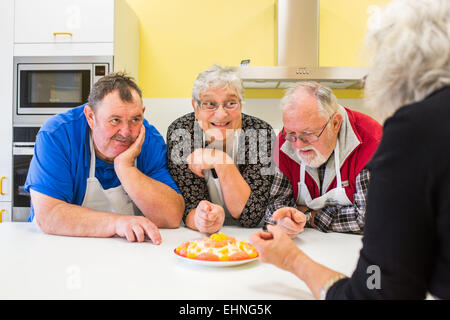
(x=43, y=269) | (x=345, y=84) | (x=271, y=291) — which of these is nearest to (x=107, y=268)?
(x=43, y=269)

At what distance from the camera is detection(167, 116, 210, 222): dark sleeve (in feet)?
4.82

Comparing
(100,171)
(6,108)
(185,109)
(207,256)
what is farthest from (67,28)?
(207,256)

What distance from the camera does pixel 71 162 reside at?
4.50 feet

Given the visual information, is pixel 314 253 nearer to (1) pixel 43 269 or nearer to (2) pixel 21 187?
(1) pixel 43 269

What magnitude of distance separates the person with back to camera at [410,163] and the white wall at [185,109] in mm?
2253

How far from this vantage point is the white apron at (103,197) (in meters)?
1.42

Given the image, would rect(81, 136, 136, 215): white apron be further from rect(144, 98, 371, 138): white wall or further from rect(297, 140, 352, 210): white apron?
rect(144, 98, 371, 138): white wall

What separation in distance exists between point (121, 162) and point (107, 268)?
22.2 inches

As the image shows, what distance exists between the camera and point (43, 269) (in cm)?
88

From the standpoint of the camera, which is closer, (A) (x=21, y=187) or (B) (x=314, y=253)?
(B) (x=314, y=253)

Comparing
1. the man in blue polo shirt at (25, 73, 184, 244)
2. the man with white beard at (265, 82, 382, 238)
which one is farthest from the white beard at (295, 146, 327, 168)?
the man in blue polo shirt at (25, 73, 184, 244)

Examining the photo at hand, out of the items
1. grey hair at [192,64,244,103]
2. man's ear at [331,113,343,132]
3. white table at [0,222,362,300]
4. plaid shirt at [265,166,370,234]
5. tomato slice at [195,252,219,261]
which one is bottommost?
white table at [0,222,362,300]

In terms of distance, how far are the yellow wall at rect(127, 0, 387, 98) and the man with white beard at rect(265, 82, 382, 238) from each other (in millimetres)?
1510
